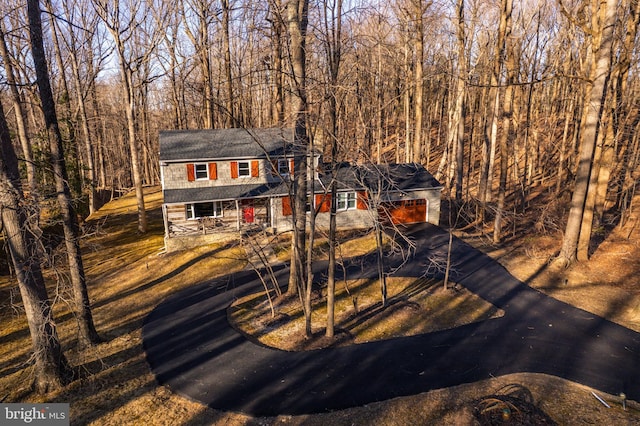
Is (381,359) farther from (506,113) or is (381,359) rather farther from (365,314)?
(506,113)

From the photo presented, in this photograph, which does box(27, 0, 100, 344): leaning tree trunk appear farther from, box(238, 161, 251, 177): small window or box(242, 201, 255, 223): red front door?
box(238, 161, 251, 177): small window

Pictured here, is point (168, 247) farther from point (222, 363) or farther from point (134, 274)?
point (222, 363)

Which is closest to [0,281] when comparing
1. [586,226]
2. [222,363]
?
[222,363]

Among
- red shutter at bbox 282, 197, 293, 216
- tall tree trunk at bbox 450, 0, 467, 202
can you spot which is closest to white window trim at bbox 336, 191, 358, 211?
red shutter at bbox 282, 197, 293, 216

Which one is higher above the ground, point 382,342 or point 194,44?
point 194,44

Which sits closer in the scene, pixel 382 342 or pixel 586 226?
pixel 382 342

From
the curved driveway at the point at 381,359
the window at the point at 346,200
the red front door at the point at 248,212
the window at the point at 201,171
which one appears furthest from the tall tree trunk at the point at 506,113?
the window at the point at 201,171
